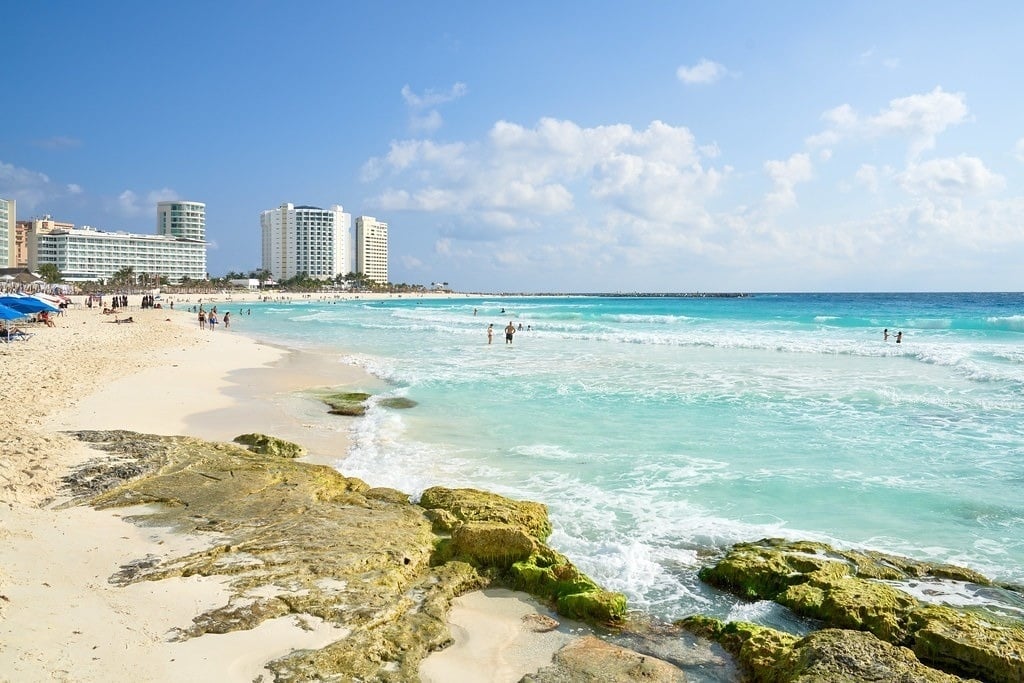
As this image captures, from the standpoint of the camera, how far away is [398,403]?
15.0 meters

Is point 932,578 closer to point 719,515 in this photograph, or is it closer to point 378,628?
point 719,515

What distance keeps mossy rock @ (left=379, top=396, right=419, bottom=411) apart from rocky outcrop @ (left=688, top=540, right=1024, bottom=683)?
30.9ft

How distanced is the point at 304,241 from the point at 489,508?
176m

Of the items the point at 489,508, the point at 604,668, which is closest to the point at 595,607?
the point at 604,668

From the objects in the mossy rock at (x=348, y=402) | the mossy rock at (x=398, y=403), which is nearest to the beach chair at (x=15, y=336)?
the mossy rock at (x=348, y=402)

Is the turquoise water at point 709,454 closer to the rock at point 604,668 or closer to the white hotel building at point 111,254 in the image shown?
the rock at point 604,668

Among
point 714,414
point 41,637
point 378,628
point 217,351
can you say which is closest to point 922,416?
point 714,414

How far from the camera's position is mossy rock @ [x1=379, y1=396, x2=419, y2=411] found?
14.6m

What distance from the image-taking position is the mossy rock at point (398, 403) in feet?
47.9

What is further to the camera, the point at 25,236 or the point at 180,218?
the point at 180,218

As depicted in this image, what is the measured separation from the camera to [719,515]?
7801mm

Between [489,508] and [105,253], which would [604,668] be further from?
[105,253]

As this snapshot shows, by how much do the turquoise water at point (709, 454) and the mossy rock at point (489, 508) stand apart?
0.39 meters

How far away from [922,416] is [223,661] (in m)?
14.9
